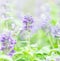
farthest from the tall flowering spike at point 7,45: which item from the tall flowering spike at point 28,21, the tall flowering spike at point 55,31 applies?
the tall flowering spike at point 55,31

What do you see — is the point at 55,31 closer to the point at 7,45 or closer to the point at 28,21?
the point at 28,21

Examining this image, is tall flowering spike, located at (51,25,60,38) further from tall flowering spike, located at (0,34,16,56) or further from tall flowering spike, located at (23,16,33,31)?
tall flowering spike, located at (0,34,16,56)

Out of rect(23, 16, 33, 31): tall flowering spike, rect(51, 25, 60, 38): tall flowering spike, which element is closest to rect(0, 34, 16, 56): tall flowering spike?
rect(23, 16, 33, 31): tall flowering spike

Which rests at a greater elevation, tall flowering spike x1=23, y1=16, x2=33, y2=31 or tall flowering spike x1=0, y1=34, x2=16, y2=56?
tall flowering spike x1=23, y1=16, x2=33, y2=31

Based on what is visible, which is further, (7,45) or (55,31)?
(55,31)

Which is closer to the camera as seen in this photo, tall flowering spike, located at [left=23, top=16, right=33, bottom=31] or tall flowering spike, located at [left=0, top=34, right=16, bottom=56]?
tall flowering spike, located at [left=0, top=34, right=16, bottom=56]

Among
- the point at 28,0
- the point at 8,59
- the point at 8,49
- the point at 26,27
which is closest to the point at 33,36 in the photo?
the point at 26,27

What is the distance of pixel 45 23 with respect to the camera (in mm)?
1494

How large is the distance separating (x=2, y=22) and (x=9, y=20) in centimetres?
4

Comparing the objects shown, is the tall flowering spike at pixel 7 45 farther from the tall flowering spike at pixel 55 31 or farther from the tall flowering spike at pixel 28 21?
the tall flowering spike at pixel 55 31

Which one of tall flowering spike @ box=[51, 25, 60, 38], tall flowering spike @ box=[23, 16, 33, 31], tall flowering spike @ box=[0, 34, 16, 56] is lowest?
tall flowering spike @ box=[0, 34, 16, 56]

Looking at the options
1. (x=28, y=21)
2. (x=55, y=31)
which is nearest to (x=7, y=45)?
(x=28, y=21)

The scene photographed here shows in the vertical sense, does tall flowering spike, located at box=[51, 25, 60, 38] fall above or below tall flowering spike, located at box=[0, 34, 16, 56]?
above

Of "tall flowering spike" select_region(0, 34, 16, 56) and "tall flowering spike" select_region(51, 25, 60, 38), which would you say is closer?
"tall flowering spike" select_region(0, 34, 16, 56)
